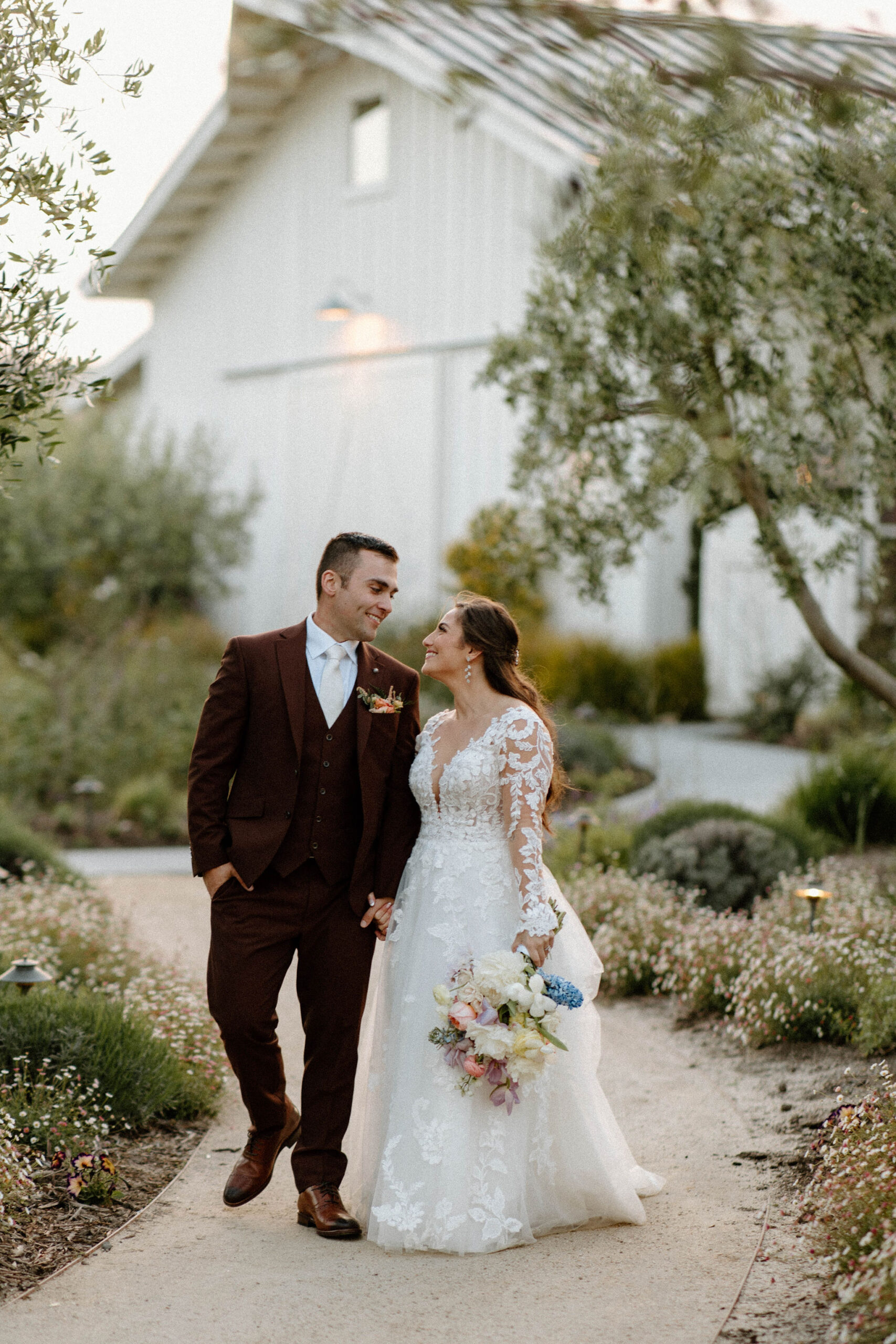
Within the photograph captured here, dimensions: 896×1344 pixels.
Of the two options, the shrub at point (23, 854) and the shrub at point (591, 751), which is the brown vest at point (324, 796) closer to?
the shrub at point (23, 854)

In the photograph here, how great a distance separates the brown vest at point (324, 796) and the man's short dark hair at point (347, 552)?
31 cm

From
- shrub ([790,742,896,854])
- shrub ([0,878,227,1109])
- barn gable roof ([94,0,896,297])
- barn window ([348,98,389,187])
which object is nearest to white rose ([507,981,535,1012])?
shrub ([0,878,227,1109])

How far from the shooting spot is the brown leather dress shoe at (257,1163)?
14.1 feet

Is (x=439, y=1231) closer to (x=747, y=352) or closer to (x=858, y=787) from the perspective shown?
(x=747, y=352)

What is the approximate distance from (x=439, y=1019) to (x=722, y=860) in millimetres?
4169

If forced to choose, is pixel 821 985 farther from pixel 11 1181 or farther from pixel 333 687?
pixel 11 1181

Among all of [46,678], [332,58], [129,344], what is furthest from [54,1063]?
[129,344]

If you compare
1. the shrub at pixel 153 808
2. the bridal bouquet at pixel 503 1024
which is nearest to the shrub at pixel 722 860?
the bridal bouquet at pixel 503 1024

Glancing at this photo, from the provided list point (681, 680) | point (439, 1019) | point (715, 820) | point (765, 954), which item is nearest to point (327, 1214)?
point (439, 1019)

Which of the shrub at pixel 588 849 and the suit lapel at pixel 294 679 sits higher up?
the suit lapel at pixel 294 679

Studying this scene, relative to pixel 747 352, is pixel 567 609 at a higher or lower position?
lower

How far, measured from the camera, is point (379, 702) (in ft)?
14.0

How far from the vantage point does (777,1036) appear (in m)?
5.98

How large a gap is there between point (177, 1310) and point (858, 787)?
7179 mm
